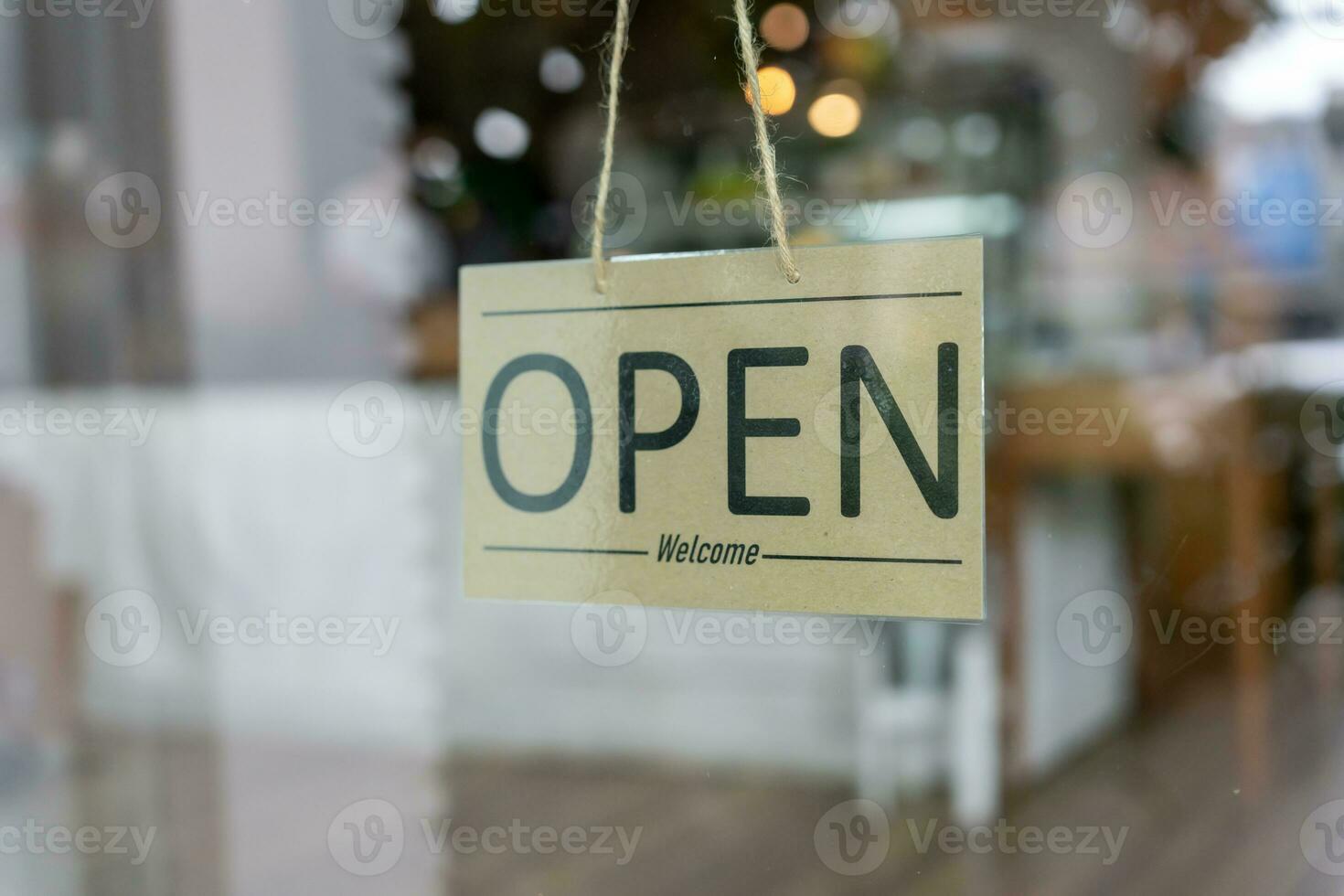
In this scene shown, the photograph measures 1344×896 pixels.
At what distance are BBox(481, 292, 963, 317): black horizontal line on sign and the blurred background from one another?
0.05m

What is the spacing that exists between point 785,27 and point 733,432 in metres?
0.44

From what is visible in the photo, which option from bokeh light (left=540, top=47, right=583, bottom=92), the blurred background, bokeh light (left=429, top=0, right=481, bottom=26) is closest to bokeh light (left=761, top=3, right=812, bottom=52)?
Answer: the blurred background

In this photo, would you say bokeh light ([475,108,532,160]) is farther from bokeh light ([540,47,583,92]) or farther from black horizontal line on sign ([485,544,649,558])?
black horizontal line on sign ([485,544,649,558])

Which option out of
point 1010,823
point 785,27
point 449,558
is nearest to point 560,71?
point 785,27

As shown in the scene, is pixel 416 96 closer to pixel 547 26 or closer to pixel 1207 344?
pixel 547 26

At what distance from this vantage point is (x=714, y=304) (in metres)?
0.37

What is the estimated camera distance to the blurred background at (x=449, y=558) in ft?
1.93

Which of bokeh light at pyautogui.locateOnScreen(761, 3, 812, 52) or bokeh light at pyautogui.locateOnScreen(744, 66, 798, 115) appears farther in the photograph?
bokeh light at pyautogui.locateOnScreen(761, 3, 812, 52)

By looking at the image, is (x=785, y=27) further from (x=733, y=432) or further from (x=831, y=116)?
(x=733, y=432)

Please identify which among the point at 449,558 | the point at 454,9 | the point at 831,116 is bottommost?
the point at 449,558

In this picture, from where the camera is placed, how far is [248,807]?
35.8 inches

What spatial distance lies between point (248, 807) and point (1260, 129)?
1.66 meters

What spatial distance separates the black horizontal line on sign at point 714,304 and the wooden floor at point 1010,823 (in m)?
0.31

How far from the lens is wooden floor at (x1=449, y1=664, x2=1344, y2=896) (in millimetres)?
560
